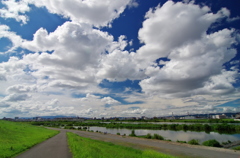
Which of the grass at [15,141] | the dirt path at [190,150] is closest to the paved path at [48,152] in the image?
the grass at [15,141]

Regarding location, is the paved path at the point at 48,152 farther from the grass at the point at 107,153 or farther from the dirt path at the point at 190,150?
the dirt path at the point at 190,150

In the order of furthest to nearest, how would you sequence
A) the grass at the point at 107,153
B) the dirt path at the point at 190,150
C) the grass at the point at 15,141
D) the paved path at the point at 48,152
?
the dirt path at the point at 190,150 < the grass at the point at 15,141 < the paved path at the point at 48,152 < the grass at the point at 107,153

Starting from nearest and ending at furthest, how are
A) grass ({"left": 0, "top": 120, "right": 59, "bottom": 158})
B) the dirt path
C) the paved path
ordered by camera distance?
the paved path → grass ({"left": 0, "top": 120, "right": 59, "bottom": 158}) → the dirt path

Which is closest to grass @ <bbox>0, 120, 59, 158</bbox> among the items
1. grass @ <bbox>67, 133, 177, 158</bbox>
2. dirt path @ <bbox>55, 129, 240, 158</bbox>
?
grass @ <bbox>67, 133, 177, 158</bbox>

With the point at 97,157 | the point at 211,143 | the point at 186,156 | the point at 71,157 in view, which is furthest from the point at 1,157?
the point at 211,143

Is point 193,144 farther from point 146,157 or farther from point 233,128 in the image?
point 233,128

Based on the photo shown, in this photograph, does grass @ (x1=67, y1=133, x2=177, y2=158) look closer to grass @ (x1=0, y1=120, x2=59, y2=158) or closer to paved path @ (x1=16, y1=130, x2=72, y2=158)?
paved path @ (x1=16, y1=130, x2=72, y2=158)

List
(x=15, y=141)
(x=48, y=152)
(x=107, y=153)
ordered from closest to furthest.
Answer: (x=107, y=153) < (x=48, y=152) < (x=15, y=141)

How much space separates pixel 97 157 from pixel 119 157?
2.22 m

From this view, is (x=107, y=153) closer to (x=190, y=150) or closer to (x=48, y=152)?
(x=48, y=152)

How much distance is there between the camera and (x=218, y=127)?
65062 millimetres

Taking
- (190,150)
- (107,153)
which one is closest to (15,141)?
(107,153)

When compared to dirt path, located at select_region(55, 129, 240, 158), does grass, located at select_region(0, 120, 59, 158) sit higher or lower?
higher

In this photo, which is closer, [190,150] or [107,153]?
[107,153]
